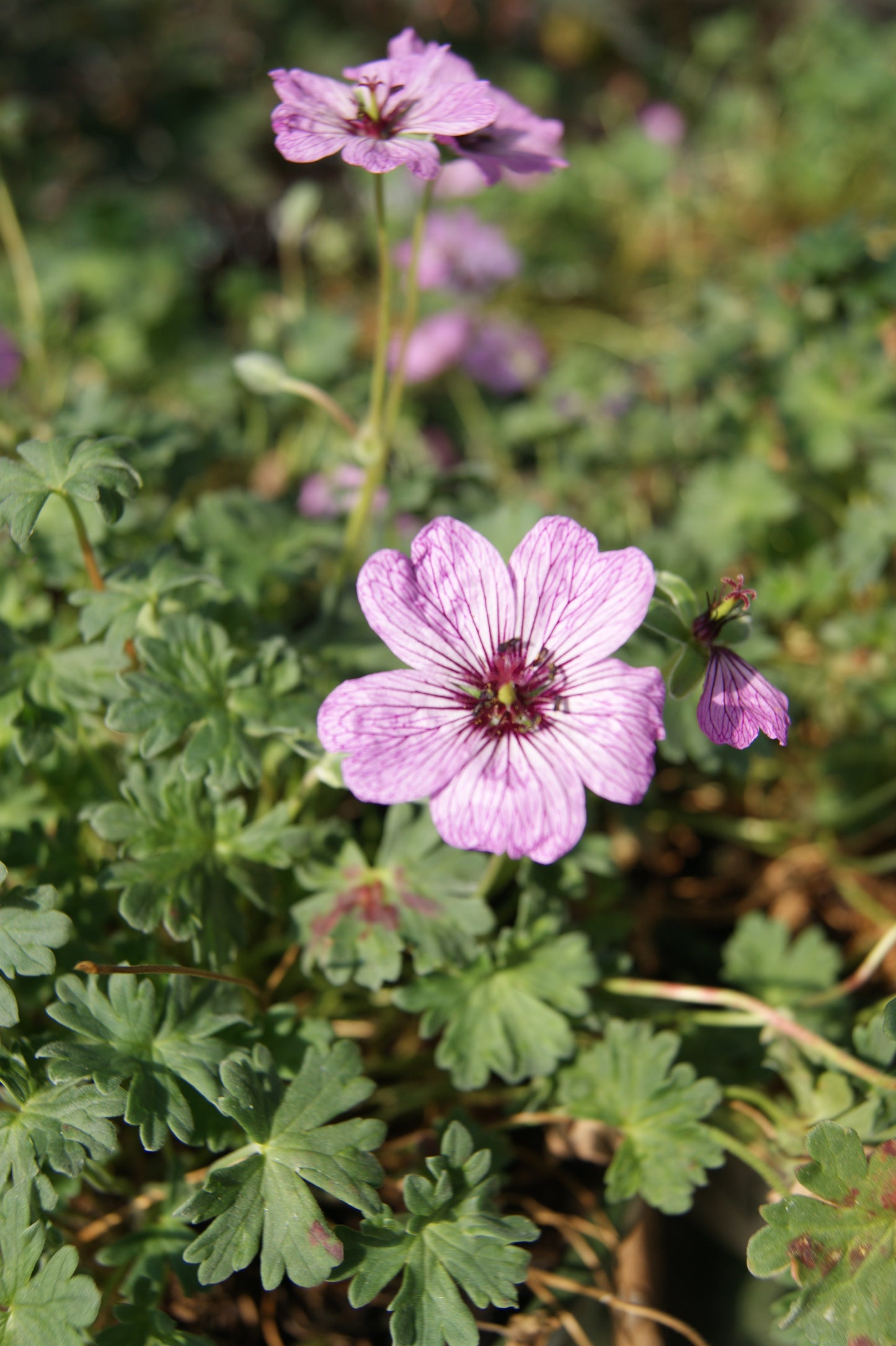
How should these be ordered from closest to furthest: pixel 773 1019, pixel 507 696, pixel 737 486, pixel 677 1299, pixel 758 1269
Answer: pixel 758 1269
pixel 507 696
pixel 773 1019
pixel 677 1299
pixel 737 486

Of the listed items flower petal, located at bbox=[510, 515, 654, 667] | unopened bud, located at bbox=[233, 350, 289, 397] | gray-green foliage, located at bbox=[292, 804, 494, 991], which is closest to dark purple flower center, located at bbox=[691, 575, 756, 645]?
flower petal, located at bbox=[510, 515, 654, 667]

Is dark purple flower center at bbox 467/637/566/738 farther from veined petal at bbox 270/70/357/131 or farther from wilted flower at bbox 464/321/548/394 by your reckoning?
wilted flower at bbox 464/321/548/394

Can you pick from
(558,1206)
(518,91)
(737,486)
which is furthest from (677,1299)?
(518,91)

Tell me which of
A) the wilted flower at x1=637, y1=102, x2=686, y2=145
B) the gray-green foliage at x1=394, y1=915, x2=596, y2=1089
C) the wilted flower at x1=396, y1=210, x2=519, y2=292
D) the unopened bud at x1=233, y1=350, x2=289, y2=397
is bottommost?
the gray-green foliage at x1=394, y1=915, x2=596, y2=1089

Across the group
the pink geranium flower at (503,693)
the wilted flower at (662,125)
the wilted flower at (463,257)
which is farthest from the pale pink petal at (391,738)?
the wilted flower at (662,125)

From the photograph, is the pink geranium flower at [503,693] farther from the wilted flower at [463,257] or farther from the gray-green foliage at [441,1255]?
the wilted flower at [463,257]

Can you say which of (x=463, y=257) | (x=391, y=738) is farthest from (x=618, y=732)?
(x=463, y=257)

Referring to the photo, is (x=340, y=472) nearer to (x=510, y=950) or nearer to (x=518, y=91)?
(x=510, y=950)
